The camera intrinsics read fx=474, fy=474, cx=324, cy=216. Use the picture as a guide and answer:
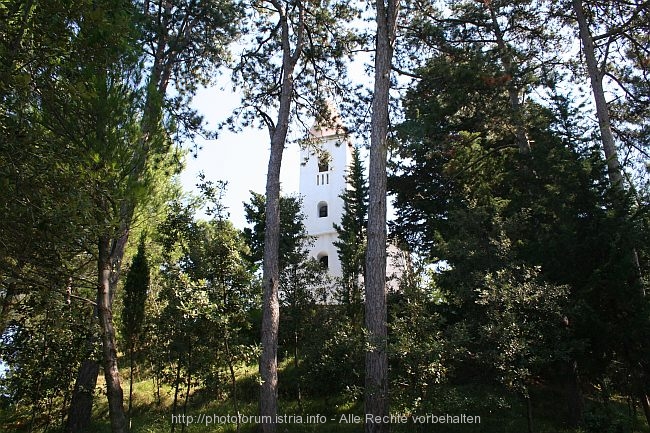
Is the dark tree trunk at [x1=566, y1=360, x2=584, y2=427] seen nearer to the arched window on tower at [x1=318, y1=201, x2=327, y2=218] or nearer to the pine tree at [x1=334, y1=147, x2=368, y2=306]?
the pine tree at [x1=334, y1=147, x2=368, y2=306]

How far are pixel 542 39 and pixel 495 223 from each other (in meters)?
7.05

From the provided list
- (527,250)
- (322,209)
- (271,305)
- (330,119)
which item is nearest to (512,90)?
(527,250)

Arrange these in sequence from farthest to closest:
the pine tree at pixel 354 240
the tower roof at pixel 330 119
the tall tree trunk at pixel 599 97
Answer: the pine tree at pixel 354 240 < the tower roof at pixel 330 119 < the tall tree trunk at pixel 599 97

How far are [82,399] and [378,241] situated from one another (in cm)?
872

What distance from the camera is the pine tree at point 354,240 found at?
1542cm

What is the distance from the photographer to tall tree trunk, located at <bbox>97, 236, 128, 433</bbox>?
6383mm

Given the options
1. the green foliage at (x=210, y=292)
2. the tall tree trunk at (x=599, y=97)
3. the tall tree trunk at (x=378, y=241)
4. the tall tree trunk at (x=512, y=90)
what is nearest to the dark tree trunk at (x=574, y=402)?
the tall tree trunk at (x=599, y=97)

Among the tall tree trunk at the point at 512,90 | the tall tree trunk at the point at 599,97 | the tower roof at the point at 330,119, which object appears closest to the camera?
the tall tree trunk at the point at 599,97

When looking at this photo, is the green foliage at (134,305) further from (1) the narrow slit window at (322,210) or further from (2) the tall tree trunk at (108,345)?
(1) the narrow slit window at (322,210)

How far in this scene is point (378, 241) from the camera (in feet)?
30.8

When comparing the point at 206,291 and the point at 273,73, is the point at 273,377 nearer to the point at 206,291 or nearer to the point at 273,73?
the point at 206,291

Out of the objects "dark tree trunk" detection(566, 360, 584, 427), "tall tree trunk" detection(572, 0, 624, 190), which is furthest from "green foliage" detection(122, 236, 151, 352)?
"tall tree trunk" detection(572, 0, 624, 190)

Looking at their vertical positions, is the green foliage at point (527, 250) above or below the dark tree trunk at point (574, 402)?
above

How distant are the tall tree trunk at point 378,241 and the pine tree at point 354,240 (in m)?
4.18
